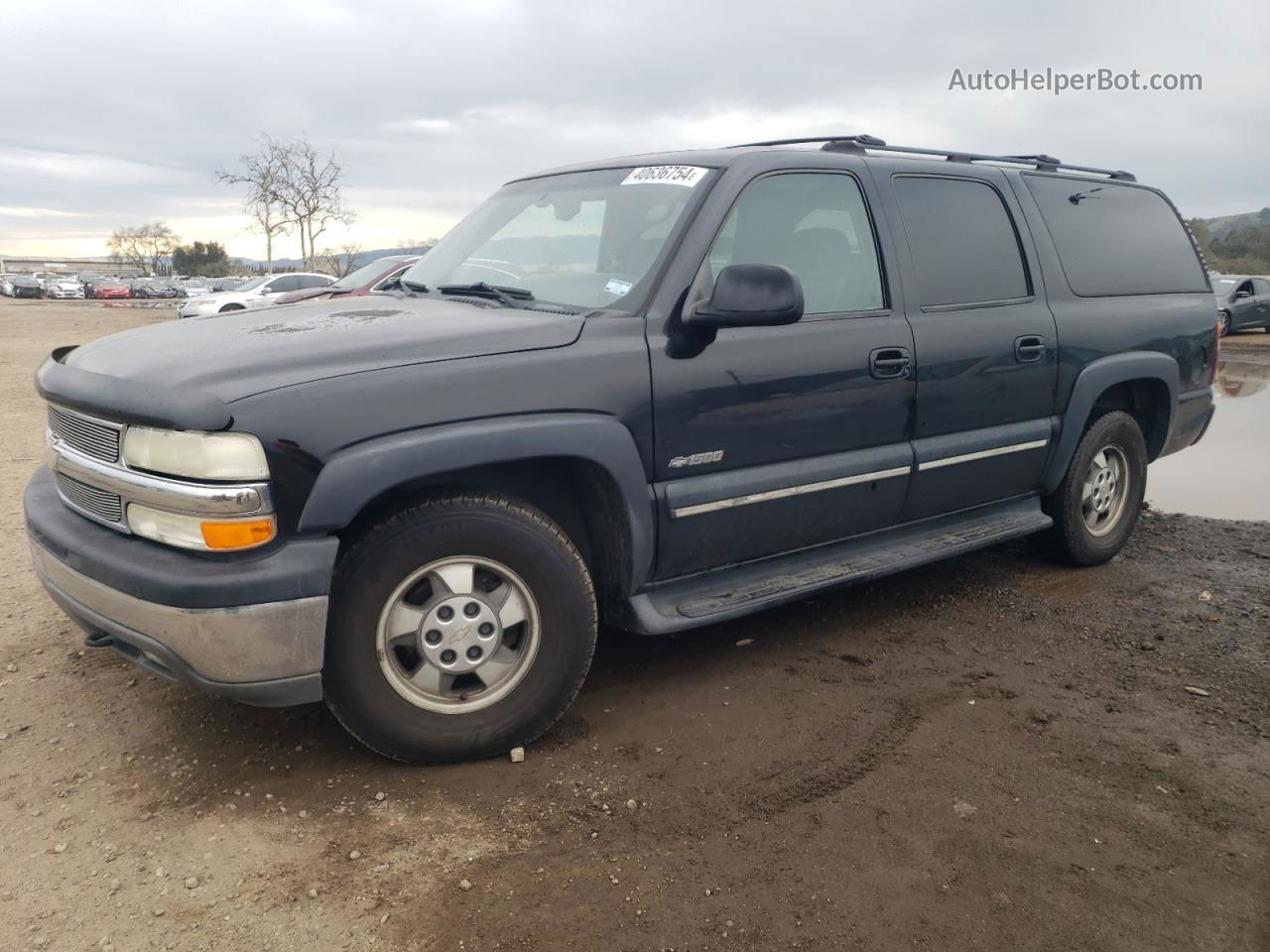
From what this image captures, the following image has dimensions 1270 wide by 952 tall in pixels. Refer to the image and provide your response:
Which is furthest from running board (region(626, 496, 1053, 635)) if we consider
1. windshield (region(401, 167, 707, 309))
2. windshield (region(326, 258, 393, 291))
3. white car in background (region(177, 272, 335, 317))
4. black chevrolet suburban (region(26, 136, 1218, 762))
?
white car in background (region(177, 272, 335, 317))

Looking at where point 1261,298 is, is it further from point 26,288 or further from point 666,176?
point 26,288

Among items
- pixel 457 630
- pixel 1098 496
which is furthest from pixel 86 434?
pixel 1098 496

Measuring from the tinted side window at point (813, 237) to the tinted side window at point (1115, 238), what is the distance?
4.26 ft

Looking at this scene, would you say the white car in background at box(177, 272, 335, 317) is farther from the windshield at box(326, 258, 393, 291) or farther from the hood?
the hood

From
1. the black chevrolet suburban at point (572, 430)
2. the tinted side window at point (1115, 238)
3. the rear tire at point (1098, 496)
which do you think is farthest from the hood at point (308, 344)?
the rear tire at point (1098, 496)

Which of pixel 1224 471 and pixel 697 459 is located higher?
pixel 697 459

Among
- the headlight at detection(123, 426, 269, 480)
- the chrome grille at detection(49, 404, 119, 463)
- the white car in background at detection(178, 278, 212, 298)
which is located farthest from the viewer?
the white car in background at detection(178, 278, 212, 298)

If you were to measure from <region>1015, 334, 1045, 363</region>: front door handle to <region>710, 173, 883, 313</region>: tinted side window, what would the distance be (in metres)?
0.83

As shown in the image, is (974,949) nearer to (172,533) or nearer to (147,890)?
(147,890)

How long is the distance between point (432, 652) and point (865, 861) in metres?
1.34

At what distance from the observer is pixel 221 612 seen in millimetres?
2623

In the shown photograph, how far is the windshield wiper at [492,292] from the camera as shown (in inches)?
142

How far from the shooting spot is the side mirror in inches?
125

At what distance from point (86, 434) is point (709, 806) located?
214 cm
